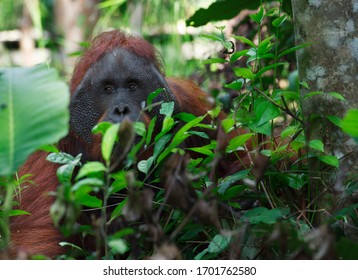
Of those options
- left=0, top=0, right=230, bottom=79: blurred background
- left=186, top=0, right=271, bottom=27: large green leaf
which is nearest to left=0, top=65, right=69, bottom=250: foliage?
left=186, top=0, right=271, bottom=27: large green leaf

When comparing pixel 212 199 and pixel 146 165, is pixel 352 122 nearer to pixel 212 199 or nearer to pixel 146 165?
pixel 212 199

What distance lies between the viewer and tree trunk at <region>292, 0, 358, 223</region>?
215 centimetres

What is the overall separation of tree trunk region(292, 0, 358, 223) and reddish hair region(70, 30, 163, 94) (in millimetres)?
844

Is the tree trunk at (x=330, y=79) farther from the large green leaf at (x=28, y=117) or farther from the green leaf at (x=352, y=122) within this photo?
the large green leaf at (x=28, y=117)

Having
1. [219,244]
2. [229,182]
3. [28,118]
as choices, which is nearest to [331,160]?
[229,182]

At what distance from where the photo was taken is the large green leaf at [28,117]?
145 centimetres

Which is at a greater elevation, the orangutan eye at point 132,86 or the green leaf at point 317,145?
the orangutan eye at point 132,86

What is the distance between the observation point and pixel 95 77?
2797 mm

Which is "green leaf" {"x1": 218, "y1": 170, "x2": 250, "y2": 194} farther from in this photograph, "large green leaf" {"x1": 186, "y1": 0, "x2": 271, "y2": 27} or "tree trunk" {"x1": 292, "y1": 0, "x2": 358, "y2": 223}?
"large green leaf" {"x1": 186, "y1": 0, "x2": 271, "y2": 27}

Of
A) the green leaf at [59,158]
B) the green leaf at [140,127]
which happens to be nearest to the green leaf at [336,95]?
the green leaf at [140,127]

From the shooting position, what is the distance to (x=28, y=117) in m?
1.47

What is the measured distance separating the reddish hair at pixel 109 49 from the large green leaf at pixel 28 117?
1336mm

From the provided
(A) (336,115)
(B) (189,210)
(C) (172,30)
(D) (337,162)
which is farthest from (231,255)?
(C) (172,30)
